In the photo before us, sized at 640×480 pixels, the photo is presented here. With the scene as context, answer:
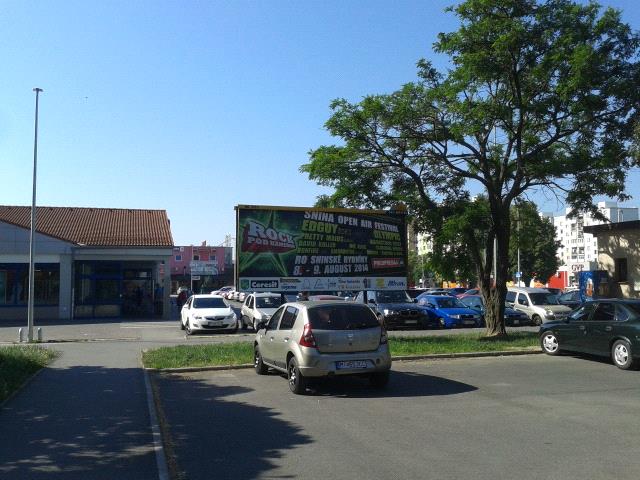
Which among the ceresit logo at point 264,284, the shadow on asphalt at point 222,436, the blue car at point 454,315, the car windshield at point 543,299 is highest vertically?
the ceresit logo at point 264,284

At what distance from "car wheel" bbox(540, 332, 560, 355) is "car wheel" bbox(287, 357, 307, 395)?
25.4 feet

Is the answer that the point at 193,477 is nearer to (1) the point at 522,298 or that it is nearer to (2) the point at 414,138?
(2) the point at 414,138

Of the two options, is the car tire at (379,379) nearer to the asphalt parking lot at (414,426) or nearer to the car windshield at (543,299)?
the asphalt parking lot at (414,426)

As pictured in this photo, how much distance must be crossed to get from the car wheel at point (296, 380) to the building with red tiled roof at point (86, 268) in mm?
25173

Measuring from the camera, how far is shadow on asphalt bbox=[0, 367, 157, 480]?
249 inches

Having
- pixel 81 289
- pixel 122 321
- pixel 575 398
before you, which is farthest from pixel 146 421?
pixel 81 289

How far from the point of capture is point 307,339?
35.5ft

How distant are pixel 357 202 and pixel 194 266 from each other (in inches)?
1885

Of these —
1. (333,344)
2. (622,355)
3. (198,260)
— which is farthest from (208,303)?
(198,260)

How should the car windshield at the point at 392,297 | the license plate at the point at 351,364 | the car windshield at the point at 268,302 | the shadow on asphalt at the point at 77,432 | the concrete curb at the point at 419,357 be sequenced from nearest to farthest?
the shadow on asphalt at the point at 77,432 → the license plate at the point at 351,364 → the concrete curb at the point at 419,357 → the car windshield at the point at 268,302 → the car windshield at the point at 392,297

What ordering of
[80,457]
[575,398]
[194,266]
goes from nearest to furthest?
[80,457] < [575,398] < [194,266]

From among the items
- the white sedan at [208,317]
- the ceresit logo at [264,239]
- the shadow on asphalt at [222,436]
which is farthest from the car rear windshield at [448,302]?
the shadow on asphalt at [222,436]

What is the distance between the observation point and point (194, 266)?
6581 cm

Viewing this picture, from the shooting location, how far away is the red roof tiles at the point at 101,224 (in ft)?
125
